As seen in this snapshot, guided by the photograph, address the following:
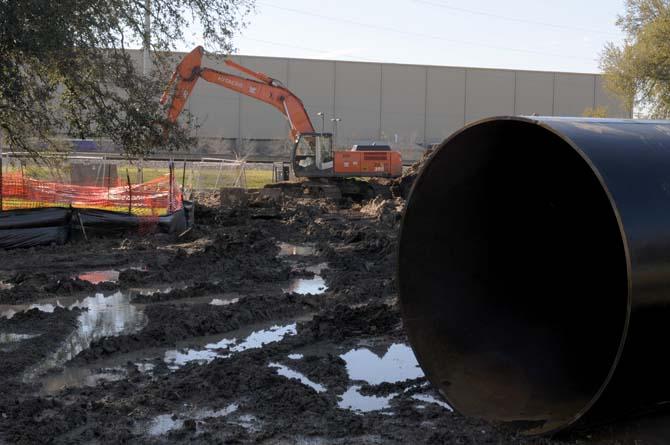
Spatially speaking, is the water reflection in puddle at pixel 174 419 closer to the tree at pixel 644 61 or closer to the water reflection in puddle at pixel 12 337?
the water reflection in puddle at pixel 12 337

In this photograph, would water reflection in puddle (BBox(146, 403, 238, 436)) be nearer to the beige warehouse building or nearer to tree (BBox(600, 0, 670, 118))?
tree (BBox(600, 0, 670, 118))

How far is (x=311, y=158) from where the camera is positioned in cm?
2730

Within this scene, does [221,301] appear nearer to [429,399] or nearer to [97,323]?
[97,323]

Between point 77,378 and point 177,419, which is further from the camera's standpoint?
point 77,378

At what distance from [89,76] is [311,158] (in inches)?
522

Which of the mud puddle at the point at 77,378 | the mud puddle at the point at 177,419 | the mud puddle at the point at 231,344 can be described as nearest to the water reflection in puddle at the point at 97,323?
the mud puddle at the point at 77,378

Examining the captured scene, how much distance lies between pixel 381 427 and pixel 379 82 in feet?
219

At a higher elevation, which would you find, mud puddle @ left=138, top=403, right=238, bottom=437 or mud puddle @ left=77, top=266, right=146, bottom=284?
mud puddle @ left=138, top=403, right=238, bottom=437

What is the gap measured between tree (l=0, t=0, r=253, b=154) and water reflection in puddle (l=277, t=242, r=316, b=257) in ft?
10.00

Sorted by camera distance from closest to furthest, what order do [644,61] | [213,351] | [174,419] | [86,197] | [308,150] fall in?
[174,419] → [213,351] → [86,197] → [308,150] → [644,61]

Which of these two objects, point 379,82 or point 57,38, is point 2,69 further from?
point 379,82

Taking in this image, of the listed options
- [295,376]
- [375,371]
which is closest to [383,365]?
[375,371]

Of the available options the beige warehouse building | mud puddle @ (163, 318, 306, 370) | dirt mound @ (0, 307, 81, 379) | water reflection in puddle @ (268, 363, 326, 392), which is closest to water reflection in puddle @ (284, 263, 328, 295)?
mud puddle @ (163, 318, 306, 370)

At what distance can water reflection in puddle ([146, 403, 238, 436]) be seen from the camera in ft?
18.3
